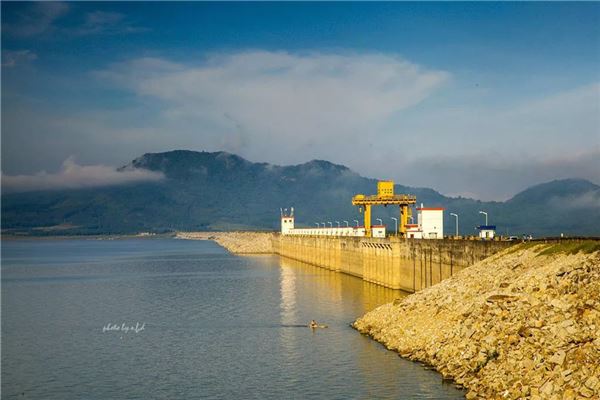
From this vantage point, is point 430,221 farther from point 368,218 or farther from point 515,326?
point 515,326

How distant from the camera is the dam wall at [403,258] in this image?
6919 centimetres

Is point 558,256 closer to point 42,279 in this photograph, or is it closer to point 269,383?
point 269,383

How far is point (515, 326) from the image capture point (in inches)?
1586

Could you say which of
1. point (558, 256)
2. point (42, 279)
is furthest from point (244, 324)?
point (42, 279)

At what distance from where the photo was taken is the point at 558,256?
5028cm

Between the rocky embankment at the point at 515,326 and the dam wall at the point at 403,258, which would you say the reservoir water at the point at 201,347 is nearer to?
the rocky embankment at the point at 515,326

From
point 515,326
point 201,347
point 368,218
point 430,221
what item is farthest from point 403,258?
point 368,218

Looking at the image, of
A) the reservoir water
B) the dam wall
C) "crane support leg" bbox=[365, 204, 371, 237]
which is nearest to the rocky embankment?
the reservoir water

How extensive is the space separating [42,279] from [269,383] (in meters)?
98.8

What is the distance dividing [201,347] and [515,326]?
27488 mm

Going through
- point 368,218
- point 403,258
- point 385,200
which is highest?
A: point 385,200

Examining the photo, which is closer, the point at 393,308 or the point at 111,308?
the point at 393,308

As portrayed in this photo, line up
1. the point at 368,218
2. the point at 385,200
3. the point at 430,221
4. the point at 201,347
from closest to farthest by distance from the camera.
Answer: the point at 201,347 < the point at 430,221 < the point at 385,200 < the point at 368,218

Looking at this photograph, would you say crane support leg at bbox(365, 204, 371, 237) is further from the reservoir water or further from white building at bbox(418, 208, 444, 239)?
the reservoir water
